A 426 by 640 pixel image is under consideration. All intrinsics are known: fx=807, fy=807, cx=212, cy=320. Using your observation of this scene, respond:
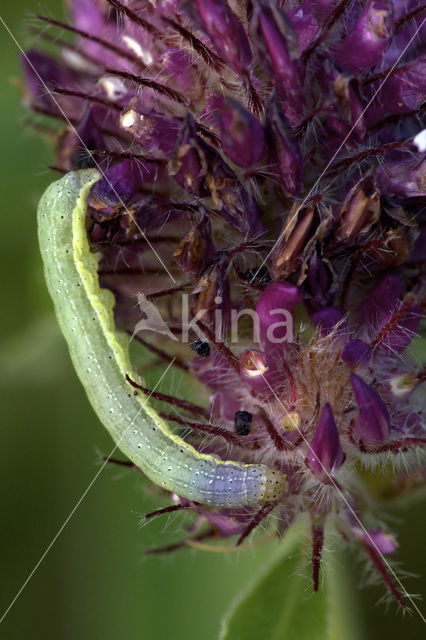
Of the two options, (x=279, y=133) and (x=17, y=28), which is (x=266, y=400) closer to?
(x=279, y=133)

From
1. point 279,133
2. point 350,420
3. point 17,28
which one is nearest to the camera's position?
point 279,133

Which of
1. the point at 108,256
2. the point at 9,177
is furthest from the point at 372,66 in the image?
the point at 9,177

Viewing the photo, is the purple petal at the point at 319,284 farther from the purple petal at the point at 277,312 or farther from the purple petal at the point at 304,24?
the purple petal at the point at 304,24

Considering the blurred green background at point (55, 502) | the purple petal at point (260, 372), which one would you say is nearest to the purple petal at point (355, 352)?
the purple petal at point (260, 372)

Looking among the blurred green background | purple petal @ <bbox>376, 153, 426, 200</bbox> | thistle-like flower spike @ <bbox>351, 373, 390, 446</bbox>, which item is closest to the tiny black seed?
thistle-like flower spike @ <bbox>351, 373, 390, 446</bbox>

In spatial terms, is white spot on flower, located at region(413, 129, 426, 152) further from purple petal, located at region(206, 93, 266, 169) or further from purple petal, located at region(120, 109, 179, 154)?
Result: purple petal, located at region(120, 109, 179, 154)
